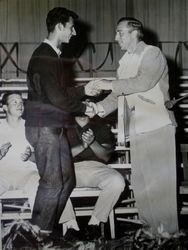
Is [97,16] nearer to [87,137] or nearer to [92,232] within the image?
[87,137]

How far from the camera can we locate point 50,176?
1.17m

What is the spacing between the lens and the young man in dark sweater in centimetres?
116

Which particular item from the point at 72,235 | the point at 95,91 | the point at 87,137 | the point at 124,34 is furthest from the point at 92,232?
the point at 124,34

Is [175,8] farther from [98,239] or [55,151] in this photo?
[98,239]

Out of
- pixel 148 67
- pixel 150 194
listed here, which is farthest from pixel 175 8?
pixel 150 194

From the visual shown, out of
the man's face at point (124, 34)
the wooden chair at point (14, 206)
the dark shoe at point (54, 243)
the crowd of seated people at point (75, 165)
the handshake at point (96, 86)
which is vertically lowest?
the dark shoe at point (54, 243)

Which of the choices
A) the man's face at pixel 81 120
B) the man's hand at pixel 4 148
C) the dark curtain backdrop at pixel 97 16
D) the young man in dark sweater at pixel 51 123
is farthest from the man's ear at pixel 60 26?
the man's hand at pixel 4 148

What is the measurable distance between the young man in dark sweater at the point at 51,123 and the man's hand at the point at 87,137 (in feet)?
0.19

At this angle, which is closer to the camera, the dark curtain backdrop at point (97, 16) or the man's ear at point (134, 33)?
the man's ear at point (134, 33)

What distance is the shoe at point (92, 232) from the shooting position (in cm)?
119

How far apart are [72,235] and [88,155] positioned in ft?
0.80

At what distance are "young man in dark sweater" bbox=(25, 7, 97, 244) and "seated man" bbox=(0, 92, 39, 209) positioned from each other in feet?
0.07

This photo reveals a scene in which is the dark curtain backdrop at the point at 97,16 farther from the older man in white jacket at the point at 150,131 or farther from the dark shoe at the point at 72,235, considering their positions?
the dark shoe at the point at 72,235

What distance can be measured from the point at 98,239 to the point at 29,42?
1020mm
